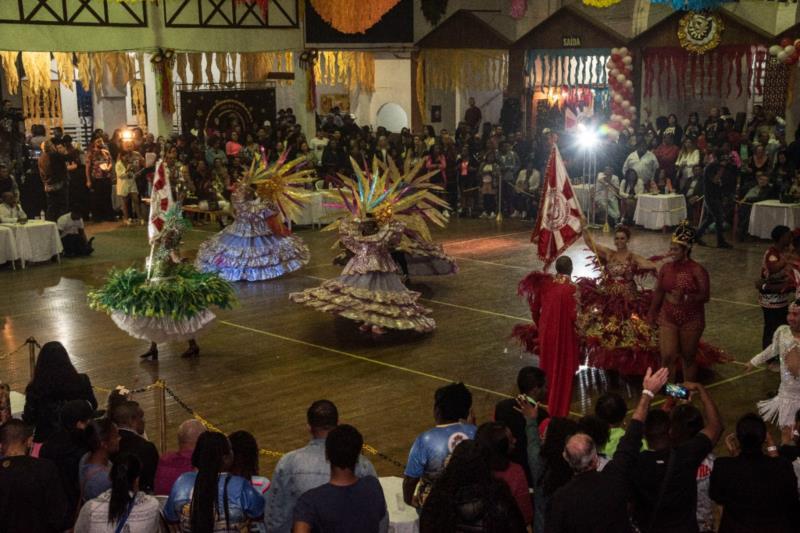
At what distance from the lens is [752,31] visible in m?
22.0

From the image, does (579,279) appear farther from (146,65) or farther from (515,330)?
(146,65)

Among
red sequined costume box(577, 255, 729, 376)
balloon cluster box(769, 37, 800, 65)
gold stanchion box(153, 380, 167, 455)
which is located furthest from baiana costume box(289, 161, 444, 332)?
balloon cluster box(769, 37, 800, 65)

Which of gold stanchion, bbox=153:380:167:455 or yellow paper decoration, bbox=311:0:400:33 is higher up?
yellow paper decoration, bbox=311:0:400:33

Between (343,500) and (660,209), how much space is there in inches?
633

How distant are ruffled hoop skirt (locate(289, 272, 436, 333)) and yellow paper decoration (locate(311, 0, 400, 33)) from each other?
44.0 feet

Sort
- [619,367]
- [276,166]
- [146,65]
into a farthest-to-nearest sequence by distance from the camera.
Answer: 1. [146,65]
2. [276,166]
3. [619,367]

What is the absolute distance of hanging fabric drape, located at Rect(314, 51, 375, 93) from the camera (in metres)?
26.8

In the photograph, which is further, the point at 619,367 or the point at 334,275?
the point at 334,275

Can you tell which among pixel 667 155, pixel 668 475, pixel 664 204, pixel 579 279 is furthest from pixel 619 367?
pixel 667 155

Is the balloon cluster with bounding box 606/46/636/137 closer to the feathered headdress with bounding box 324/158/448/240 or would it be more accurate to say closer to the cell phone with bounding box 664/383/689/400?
the feathered headdress with bounding box 324/158/448/240

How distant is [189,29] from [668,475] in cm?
2043

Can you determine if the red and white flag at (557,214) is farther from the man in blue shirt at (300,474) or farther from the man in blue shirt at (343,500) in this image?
the man in blue shirt at (343,500)

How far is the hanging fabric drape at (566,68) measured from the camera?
83.0ft

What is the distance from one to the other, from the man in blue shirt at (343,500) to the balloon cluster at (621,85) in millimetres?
18827
